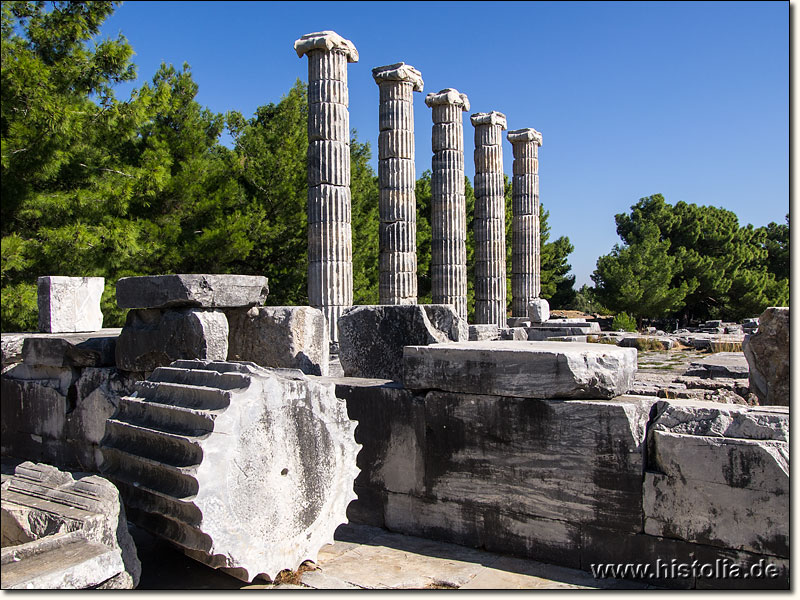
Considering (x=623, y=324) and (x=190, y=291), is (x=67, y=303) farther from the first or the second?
(x=623, y=324)

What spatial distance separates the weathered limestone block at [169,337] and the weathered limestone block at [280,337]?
347 mm

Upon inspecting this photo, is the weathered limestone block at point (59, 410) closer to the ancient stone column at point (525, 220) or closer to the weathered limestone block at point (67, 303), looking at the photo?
the weathered limestone block at point (67, 303)

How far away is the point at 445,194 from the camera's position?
1712 centimetres

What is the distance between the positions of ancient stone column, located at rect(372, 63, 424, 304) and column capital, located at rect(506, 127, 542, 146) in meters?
6.61

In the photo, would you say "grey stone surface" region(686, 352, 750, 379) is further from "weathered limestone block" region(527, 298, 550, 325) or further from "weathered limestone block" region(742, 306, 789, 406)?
"weathered limestone block" region(527, 298, 550, 325)

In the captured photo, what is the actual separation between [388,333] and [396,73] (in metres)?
10.5

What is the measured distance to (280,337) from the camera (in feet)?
18.4

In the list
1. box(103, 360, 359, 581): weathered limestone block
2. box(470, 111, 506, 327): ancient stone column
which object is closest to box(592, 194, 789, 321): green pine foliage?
box(470, 111, 506, 327): ancient stone column

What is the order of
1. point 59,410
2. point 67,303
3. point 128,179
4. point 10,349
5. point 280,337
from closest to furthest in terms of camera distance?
point 280,337 < point 59,410 < point 10,349 < point 67,303 < point 128,179

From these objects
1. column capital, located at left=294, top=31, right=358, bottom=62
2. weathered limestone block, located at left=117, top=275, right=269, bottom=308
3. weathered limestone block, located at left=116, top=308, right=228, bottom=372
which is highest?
column capital, located at left=294, top=31, right=358, bottom=62

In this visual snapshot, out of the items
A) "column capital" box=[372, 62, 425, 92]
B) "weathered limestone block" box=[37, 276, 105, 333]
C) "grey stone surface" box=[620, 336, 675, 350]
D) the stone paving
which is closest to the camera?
the stone paving

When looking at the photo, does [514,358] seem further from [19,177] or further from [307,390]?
[19,177]

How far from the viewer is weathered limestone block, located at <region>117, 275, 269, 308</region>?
5.13 meters

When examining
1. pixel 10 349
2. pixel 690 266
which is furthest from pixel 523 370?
pixel 690 266
